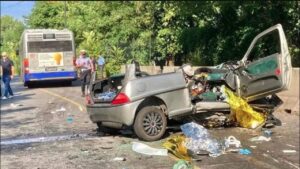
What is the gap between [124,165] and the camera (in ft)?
26.8

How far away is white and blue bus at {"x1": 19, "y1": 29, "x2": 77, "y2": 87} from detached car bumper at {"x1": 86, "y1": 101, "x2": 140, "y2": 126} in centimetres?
1818

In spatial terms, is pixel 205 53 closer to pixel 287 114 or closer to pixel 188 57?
pixel 188 57

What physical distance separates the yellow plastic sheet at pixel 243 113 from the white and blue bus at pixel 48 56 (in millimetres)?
18575

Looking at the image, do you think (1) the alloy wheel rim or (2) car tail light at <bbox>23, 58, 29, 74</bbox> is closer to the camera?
(1) the alloy wheel rim

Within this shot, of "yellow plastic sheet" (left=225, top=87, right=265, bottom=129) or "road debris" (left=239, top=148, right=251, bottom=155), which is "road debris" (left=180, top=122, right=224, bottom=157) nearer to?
"road debris" (left=239, top=148, right=251, bottom=155)

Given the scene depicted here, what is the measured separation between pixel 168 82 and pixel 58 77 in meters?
19.0

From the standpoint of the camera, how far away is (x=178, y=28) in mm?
28859

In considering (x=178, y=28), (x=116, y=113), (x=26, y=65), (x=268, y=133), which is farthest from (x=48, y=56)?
(x=268, y=133)

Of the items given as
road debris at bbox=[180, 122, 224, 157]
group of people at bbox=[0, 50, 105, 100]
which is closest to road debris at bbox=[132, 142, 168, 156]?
road debris at bbox=[180, 122, 224, 157]

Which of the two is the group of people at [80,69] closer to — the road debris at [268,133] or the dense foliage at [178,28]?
the dense foliage at [178,28]

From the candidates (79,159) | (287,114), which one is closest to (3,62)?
(287,114)

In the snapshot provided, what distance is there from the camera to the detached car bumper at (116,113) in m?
10.0

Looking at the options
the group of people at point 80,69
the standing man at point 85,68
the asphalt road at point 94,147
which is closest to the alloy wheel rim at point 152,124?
the asphalt road at point 94,147

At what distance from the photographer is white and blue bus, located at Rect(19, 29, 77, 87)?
2842 cm
